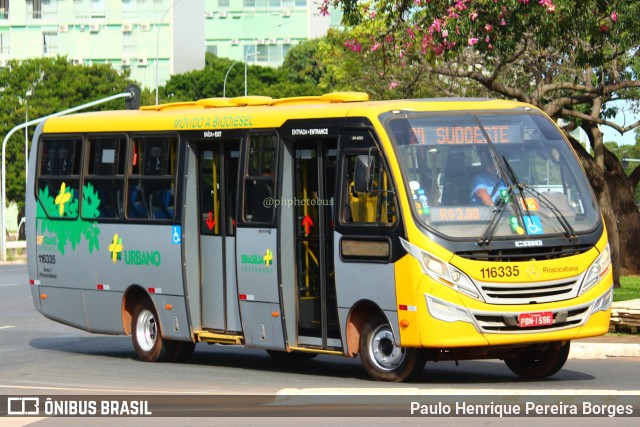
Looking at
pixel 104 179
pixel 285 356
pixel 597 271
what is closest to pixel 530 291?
pixel 597 271

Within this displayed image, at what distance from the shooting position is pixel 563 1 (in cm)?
2091

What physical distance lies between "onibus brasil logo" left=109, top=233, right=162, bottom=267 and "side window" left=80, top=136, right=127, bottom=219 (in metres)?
0.34

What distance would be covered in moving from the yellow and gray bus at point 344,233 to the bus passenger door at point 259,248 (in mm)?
22

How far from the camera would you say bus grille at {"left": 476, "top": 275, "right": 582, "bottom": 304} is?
13.1 meters

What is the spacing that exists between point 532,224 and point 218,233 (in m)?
4.22

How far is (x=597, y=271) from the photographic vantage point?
44.9 feet

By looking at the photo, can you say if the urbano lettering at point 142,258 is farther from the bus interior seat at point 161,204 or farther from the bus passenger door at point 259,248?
the bus passenger door at point 259,248

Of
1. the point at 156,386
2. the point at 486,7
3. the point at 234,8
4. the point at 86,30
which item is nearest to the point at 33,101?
the point at 86,30

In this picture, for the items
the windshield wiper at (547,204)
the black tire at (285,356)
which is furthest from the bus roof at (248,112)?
the black tire at (285,356)

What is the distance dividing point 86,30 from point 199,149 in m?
78.3

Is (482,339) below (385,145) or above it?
below

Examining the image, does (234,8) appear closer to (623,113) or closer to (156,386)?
(623,113)

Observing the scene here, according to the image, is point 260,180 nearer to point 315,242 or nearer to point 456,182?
point 315,242

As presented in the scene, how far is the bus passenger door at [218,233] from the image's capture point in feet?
52.5
